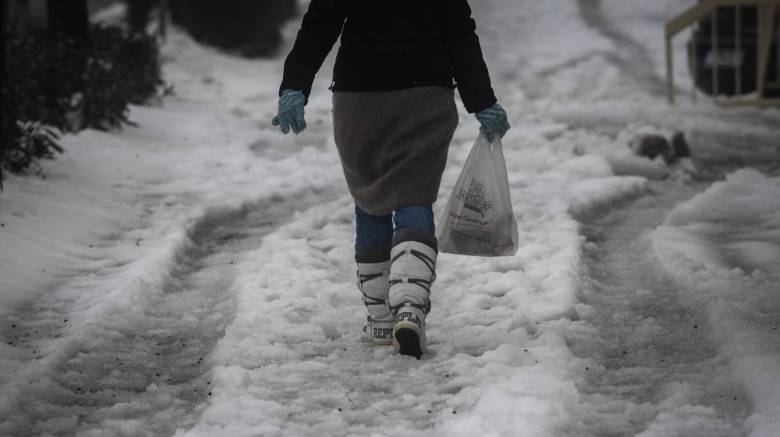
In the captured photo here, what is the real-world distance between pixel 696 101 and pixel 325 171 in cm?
657

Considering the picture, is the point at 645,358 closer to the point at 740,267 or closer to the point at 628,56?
the point at 740,267

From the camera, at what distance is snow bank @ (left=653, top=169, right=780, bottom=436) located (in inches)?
129

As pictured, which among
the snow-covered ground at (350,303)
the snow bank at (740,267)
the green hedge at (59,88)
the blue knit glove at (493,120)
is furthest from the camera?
the green hedge at (59,88)

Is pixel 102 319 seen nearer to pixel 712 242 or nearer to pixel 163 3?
pixel 712 242

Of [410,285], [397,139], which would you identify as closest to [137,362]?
[410,285]

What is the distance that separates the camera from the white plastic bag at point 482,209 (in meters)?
3.99

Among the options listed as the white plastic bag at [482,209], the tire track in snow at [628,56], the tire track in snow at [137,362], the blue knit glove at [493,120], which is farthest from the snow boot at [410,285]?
the tire track in snow at [628,56]

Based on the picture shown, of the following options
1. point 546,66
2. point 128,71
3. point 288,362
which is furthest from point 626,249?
point 546,66

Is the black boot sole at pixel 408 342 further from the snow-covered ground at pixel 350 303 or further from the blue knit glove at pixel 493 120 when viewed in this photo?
the blue knit glove at pixel 493 120

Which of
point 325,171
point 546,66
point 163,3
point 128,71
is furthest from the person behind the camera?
point 163,3

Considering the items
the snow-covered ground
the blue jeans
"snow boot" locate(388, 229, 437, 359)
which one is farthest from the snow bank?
the blue jeans

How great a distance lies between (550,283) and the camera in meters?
4.65

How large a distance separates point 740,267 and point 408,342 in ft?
5.99

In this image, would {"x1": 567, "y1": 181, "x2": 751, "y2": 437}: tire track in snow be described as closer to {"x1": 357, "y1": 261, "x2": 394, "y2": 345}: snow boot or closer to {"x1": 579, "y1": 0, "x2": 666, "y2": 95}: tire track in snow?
{"x1": 357, "y1": 261, "x2": 394, "y2": 345}: snow boot
